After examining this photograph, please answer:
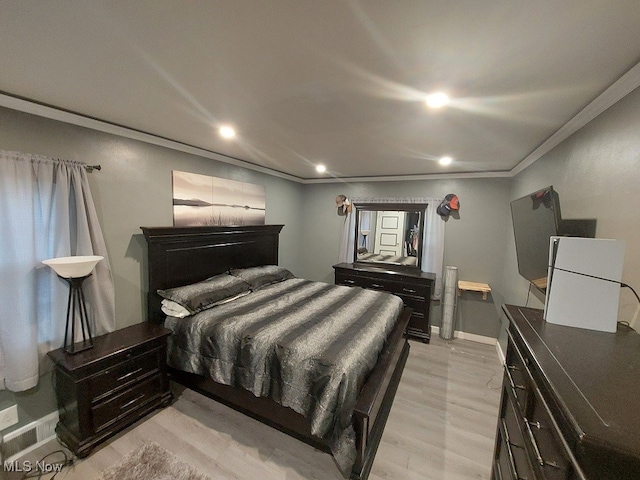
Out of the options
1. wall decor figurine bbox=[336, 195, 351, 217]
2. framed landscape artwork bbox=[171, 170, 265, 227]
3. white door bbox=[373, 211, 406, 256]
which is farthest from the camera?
wall decor figurine bbox=[336, 195, 351, 217]

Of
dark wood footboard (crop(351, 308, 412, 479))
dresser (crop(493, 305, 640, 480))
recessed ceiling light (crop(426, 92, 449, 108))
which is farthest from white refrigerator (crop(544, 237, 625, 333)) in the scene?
dark wood footboard (crop(351, 308, 412, 479))

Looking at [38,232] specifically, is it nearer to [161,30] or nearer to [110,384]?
[110,384]

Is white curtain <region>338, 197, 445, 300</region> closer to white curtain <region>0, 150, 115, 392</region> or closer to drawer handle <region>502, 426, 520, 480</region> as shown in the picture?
drawer handle <region>502, 426, 520, 480</region>

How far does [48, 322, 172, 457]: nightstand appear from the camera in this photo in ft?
5.74

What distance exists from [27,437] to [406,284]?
3.98 metres

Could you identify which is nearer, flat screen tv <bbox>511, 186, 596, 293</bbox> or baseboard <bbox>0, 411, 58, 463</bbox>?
flat screen tv <bbox>511, 186, 596, 293</bbox>

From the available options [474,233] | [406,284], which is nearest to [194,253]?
[406,284]

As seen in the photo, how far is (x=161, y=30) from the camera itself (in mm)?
1036

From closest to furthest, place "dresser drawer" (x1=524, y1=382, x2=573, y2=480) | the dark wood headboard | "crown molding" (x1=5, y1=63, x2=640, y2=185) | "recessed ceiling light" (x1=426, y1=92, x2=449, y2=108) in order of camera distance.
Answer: "dresser drawer" (x1=524, y1=382, x2=573, y2=480)
"crown molding" (x1=5, y1=63, x2=640, y2=185)
"recessed ceiling light" (x1=426, y1=92, x2=449, y2=108)
the dark wood headboard

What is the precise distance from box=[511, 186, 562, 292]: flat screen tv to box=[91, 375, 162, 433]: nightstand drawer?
121 inches

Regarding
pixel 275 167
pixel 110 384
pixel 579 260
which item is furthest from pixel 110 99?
pixel 579 260

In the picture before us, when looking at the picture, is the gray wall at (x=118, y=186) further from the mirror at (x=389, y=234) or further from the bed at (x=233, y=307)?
the mirror at (x=389, y=234)
